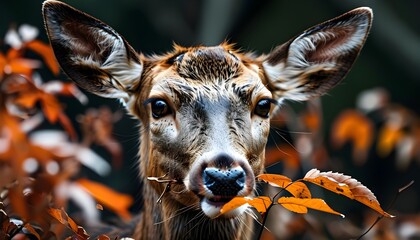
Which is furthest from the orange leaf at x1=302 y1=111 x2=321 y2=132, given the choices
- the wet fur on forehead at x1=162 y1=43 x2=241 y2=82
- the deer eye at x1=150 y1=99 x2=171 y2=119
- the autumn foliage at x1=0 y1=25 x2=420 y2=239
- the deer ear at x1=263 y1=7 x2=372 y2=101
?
the deer eye at x1=150 y1=99 x2=171 y2=119

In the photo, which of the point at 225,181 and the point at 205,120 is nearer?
the point at 225,181

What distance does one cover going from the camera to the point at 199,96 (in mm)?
4539

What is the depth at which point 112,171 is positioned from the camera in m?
11.7

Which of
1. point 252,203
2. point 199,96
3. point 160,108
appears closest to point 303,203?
point 252,203

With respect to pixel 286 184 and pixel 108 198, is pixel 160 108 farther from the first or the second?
pixel 286 184

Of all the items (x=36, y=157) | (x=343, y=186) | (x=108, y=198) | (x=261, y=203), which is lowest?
(x=108, y=198)

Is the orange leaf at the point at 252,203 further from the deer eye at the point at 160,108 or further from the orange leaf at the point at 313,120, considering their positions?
the orange leaf at the point at 313,120

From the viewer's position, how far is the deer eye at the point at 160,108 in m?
4.66

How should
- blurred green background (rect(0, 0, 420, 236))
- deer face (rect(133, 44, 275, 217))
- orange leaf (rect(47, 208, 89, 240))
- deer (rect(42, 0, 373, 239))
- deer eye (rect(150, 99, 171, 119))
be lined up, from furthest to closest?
blurred green background (rect(0, 0, 420, 236)) < deer eye (rect(150, 99, 171, 119)) < deer (rect(42, 0, 373, 239)) < deer face (rect(133, 44, 275, 217)) < orange leaf (rect(47, 208, 89, 240))

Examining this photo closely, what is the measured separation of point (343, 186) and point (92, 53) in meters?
2.17

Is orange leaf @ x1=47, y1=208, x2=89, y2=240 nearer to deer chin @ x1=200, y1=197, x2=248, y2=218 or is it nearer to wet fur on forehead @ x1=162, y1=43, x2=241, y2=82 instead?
deer chin @ x1=200, y1=197, x2=248, y2=218

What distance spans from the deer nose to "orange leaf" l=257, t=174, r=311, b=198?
1.11ft

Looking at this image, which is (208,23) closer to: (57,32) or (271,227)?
(271,227)

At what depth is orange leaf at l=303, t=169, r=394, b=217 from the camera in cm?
353
